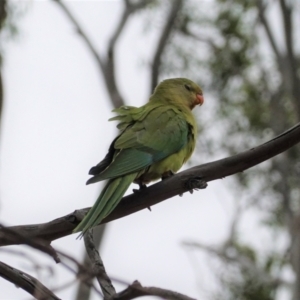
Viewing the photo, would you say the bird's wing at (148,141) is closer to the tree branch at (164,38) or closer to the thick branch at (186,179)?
the thick branch at (186,179)

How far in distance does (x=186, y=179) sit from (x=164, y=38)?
7.98 metres

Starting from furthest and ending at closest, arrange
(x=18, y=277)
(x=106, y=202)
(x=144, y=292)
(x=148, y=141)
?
(x=148, y=141) → (x=106, y=202) → (x=18, y=277) → (x=144, y=292)

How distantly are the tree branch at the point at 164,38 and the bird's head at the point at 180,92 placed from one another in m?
4.30

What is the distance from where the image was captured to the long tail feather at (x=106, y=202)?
2994 mm

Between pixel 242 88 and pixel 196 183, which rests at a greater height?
pixel 242 88

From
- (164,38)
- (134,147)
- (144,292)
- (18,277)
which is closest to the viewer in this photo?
(144,292)

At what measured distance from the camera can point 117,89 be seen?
34.3ft

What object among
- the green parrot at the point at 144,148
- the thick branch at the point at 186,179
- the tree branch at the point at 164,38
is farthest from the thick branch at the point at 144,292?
the tree branch at the point at 164,38

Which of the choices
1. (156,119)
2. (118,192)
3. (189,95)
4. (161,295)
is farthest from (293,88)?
(161,295)

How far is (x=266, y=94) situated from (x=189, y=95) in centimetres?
663

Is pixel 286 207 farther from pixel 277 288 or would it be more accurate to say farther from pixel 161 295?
pixel 161 295

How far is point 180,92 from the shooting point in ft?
18.1

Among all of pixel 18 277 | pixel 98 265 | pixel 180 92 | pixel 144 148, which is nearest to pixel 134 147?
pixel 144 148

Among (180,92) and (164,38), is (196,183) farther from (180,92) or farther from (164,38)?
(164,38)
